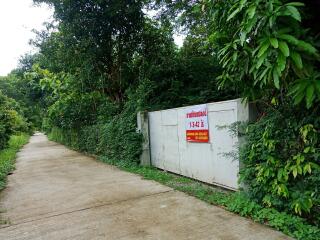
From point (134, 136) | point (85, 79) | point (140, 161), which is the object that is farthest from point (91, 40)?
point (140, 161)

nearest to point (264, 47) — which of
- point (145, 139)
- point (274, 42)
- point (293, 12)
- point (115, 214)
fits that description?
point (274, 42)

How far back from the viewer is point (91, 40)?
10641 mm

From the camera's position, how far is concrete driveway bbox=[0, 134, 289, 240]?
379 cm

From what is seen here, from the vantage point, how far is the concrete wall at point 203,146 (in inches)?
204

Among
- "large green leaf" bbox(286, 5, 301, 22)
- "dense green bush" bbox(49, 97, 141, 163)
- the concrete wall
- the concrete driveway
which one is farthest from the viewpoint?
"dense green bush" bbox(49, 97, 141, 163)

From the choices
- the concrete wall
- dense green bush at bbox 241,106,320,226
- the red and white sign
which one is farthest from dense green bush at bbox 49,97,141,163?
dense green bush at bbox 241,106,320,226

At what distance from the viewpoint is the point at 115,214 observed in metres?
4.62

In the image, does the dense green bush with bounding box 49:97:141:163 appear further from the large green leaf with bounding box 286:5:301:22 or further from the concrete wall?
the large green leaf with bounding box 286:5:301:22

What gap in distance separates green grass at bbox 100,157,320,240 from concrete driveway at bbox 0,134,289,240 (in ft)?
0.41

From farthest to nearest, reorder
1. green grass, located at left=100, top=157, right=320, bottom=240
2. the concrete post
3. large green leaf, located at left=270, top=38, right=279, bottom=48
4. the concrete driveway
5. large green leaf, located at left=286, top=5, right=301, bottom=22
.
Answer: the concrete post → the concrete driveway → green grass, located at left=100, top=157, right=320, bottom=240 → large green leaf, located at left=270, top=38, right=279, bottom=48 → large green leaf, located at left=286, top=5, right=301, bottom=22

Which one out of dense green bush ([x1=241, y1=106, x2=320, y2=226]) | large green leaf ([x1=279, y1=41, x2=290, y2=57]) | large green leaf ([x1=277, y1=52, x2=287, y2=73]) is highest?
large green leaf ([x1=279, y1=41, x2=290, y2=57])

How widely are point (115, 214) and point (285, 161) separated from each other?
2.62 m

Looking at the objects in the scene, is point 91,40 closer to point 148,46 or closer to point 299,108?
point 148,46

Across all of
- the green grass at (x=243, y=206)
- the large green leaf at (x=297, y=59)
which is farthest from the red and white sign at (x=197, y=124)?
the large green leaf at (x=297, y=59)
